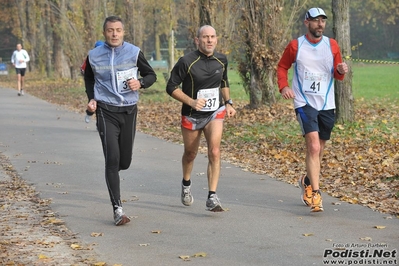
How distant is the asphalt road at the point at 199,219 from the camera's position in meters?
7.00

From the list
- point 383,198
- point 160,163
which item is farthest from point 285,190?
point 160,163

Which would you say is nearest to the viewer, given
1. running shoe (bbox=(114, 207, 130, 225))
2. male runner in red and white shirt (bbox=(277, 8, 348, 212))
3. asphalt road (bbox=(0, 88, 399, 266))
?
asphalt road (bbox=(0, 88, 399, 266))

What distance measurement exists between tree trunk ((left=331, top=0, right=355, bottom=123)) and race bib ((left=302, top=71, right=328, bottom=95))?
23.2ft

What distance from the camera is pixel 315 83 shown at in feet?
29.8

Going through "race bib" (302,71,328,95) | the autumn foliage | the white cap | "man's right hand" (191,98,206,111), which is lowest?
the autumn foliage

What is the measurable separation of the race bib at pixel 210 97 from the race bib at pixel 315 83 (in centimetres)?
92

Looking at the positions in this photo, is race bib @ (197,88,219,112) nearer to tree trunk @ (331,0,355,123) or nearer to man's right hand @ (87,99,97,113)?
man's right hand @ (87,99,97,113)

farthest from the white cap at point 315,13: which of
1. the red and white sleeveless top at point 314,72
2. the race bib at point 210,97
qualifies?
the race bib at point 210,97

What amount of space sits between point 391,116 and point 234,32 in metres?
5.97

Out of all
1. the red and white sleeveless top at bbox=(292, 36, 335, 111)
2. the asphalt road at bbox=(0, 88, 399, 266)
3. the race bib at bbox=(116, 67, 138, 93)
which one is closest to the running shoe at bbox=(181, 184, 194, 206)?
the asphalt road at bbox=(0, 88, 399, 266)

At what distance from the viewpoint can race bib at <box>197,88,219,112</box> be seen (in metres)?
9.00

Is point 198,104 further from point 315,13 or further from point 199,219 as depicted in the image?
point 315,13

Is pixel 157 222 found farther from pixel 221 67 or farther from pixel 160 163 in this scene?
pixel 160 163

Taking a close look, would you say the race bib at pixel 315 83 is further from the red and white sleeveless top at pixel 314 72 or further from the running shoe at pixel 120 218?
the running shoe at pixel 120 218
